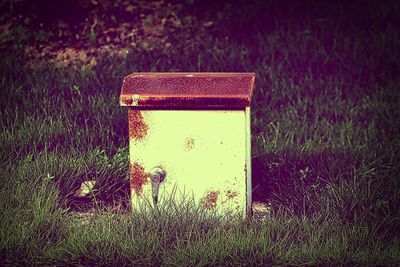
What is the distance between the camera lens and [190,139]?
3.42m

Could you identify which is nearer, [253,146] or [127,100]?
[127,100]

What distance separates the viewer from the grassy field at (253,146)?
127 inches

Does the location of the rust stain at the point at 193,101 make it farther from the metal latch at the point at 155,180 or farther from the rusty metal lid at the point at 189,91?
the metal latch at the point at 155,180

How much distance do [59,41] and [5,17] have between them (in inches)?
25.4

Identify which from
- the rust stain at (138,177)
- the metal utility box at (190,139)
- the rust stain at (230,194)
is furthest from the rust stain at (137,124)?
the rust stain at (230,194)

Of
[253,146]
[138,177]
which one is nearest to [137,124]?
[138,177]

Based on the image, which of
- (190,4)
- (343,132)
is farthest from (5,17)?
(343,132)

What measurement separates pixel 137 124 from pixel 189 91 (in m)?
0.33

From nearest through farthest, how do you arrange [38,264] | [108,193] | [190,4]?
[38,264] < [108,193] < [190,4]

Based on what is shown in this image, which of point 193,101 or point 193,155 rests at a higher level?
point 193,101

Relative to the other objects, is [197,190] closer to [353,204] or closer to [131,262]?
[131,262]

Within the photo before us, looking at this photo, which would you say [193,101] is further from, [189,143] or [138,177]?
[138,177]

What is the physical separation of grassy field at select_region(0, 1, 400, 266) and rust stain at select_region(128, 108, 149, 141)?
0.39m

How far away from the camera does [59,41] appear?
5910 mm
